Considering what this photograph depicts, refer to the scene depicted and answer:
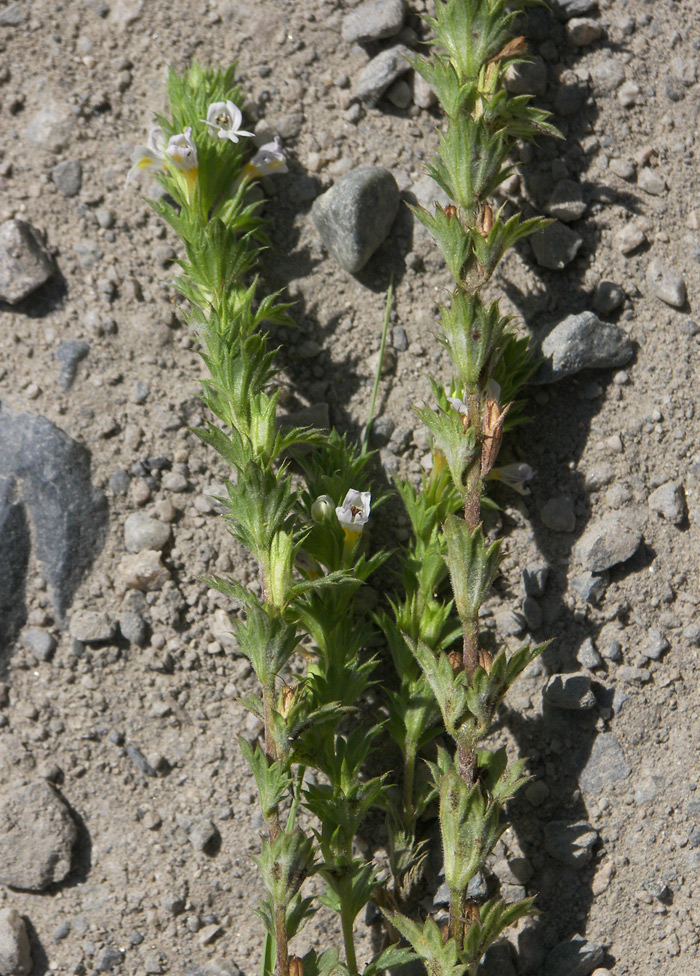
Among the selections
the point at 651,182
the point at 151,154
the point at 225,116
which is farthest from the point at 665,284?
the point at 151,154

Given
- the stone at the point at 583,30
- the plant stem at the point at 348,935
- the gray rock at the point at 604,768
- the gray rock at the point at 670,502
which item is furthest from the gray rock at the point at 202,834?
the stone at the point at 583,30

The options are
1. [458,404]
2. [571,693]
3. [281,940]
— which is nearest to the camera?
[281,940]

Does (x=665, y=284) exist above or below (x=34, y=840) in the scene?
above

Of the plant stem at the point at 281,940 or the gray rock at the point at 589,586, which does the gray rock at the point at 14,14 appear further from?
the plant stem at the point at 281,940

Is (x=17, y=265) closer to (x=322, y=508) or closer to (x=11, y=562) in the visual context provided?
(x=11, y=562)

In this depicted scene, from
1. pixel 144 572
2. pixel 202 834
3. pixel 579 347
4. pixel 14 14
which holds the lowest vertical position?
pixel 202 834

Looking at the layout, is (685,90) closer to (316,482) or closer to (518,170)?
(518,170)

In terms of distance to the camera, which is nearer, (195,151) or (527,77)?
(195,151)

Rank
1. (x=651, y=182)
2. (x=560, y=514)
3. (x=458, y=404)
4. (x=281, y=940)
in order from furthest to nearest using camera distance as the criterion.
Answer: (x=651, y=182) < (x=560, y=514) < (x=458, y=404) < (x=281, y=940)
